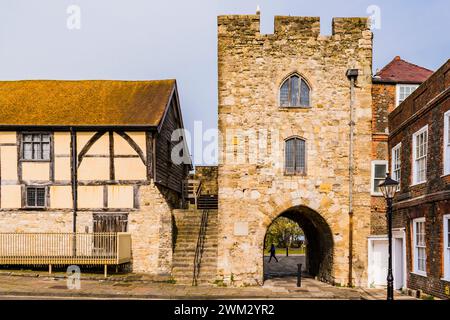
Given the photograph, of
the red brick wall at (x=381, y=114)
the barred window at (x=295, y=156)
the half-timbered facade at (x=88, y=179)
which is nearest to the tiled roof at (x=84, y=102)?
the half-timbered facade at (x=88, y=179)

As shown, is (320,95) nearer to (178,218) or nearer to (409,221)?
(409,221)

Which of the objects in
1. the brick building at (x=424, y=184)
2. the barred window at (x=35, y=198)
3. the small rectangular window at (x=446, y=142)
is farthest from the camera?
the barred window at (x=35, y=198)

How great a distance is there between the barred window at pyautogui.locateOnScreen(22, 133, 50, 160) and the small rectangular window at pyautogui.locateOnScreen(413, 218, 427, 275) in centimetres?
1480

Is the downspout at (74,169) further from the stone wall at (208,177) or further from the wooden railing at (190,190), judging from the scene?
the stone wall at (208,177)

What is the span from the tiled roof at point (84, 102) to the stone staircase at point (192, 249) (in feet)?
14.9

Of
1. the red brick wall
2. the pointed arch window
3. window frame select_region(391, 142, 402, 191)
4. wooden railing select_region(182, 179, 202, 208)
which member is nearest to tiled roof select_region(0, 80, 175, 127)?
the pointed arch window

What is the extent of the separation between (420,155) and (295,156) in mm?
4587

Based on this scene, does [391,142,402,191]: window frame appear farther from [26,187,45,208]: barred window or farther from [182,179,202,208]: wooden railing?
[26,187,45,208]: barred window

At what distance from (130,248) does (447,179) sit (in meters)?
12.5

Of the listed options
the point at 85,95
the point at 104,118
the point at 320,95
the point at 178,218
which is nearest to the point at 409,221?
the point at 320,95

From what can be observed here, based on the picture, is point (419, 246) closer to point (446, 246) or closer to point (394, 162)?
point (446, 246)

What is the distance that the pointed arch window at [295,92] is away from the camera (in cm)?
1814

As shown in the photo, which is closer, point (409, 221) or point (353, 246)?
point (409, 221)

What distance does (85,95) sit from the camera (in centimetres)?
2228
